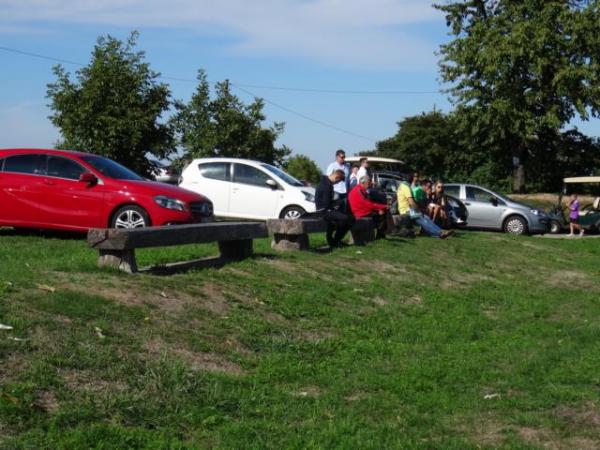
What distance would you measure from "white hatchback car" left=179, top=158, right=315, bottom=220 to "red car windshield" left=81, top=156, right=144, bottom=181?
5417 millimetres

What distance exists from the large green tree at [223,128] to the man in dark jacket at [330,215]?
22.4 meters

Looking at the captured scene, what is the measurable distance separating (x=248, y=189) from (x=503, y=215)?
1036cm

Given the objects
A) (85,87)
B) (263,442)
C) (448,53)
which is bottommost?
(263,442)

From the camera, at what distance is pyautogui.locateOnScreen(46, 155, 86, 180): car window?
13.8 metres

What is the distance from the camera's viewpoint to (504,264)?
55.1 ft

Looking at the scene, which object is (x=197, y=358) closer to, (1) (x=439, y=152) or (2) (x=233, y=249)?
(2) (x=233, y=249)

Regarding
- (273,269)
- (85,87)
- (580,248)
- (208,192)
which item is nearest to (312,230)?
(273,269)

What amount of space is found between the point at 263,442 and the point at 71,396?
1.25m

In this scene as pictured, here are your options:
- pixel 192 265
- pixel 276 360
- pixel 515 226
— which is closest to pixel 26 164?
pixel 192 265

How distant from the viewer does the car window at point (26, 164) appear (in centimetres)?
1397

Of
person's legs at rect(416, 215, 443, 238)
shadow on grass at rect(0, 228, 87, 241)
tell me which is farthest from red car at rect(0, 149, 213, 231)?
person's legs at rect(416, 215, 443, 238)

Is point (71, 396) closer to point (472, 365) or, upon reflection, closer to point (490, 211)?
point (472, 365)

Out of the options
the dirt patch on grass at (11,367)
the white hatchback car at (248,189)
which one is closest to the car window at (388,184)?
the white hatchback car at (248,189)

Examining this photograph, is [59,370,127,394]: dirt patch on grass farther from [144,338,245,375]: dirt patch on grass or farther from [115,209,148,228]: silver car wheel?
[115,209,148,228]: silver car wheel
